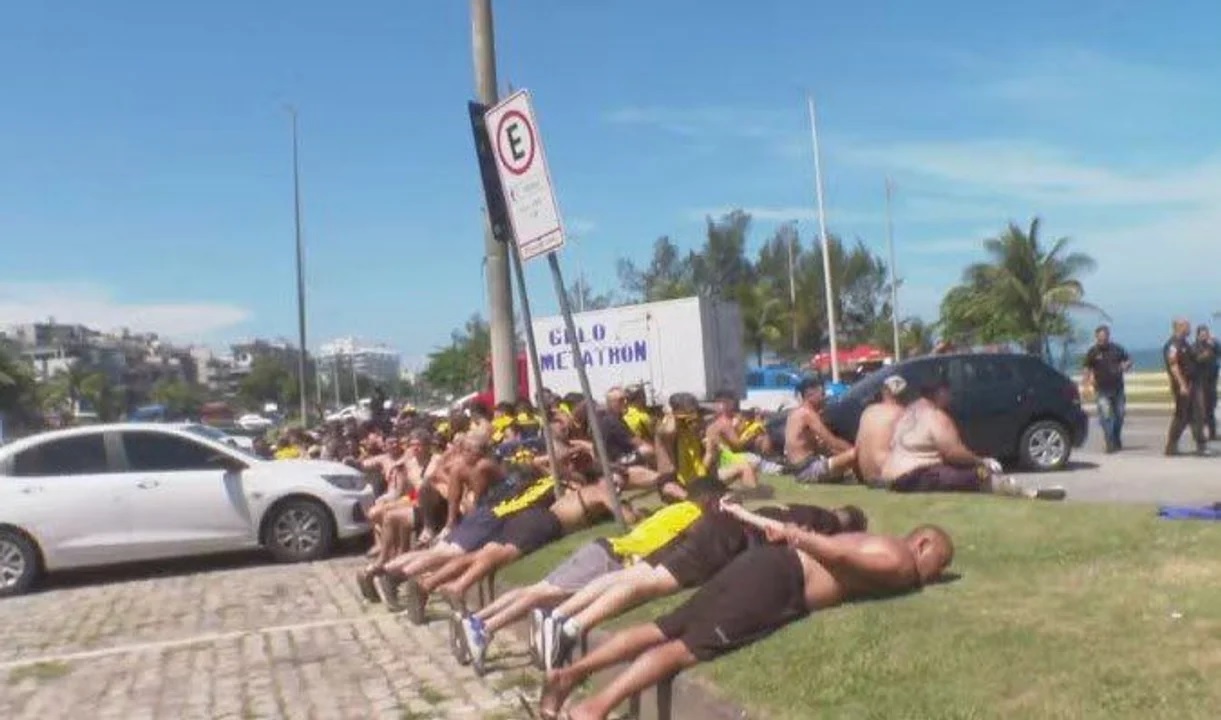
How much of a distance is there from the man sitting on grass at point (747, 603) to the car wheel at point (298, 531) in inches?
334

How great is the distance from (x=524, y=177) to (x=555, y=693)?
404 centimetres

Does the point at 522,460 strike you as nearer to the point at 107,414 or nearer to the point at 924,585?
the point at 924,585

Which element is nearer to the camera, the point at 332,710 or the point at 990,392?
the point at 332,710

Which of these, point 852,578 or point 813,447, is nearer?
point 852,578

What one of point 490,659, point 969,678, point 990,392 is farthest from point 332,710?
point 990,392

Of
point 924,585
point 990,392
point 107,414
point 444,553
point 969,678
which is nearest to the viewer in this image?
point 969,678

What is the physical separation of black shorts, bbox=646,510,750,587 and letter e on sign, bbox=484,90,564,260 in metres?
2.63

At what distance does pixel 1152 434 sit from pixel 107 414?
112 meters

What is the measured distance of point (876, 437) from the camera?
11750 millimetres

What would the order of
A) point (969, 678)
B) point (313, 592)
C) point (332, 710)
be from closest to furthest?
1. point (969, 678)
2. point (332, 710)
3. point (313, 592)

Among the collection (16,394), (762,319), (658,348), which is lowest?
(658,348)

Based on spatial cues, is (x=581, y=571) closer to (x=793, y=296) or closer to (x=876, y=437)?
(x=876, y=437)

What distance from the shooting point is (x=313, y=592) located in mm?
11922

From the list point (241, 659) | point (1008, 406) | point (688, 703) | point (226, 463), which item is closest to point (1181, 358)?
point (1008, 406)
